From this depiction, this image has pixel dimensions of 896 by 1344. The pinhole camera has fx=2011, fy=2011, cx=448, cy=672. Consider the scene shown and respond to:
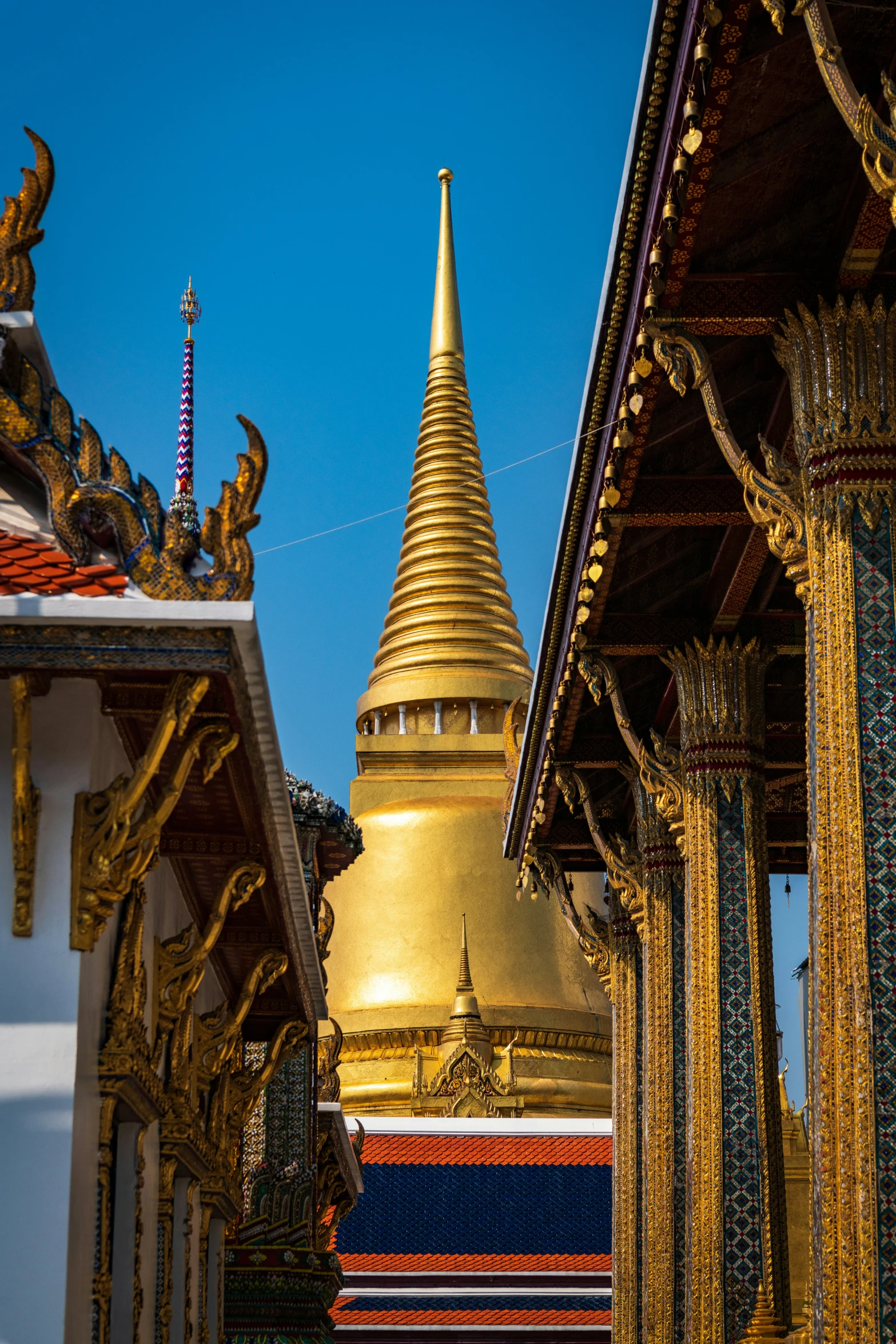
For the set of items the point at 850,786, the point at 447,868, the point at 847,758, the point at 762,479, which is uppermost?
the point at 447,868

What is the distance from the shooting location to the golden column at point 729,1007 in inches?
436

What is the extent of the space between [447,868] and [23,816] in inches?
1047

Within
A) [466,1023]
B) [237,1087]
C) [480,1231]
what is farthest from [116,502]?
[466,1023]

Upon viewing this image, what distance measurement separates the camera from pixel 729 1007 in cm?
1150

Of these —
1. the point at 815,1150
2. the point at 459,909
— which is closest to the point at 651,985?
the point at 815,1150

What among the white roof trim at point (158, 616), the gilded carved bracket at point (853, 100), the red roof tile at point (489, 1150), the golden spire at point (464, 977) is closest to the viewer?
the white roof trim at point (158, 616)

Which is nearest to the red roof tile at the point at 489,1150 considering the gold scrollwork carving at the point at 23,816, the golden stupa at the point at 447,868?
the golden stupa at the point at 447,868

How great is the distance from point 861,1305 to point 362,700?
28176 millimetres

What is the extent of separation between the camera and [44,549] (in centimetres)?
624

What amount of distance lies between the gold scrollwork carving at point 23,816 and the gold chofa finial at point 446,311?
3194cm

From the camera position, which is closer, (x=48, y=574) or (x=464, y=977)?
(x=48, y=574)

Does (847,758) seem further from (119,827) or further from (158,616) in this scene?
(158,616)

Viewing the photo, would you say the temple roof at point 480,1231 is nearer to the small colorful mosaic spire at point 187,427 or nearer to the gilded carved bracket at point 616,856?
the gilded carved bracket at point 616,856

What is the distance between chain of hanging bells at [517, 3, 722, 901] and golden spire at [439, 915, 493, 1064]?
15.5 metres
